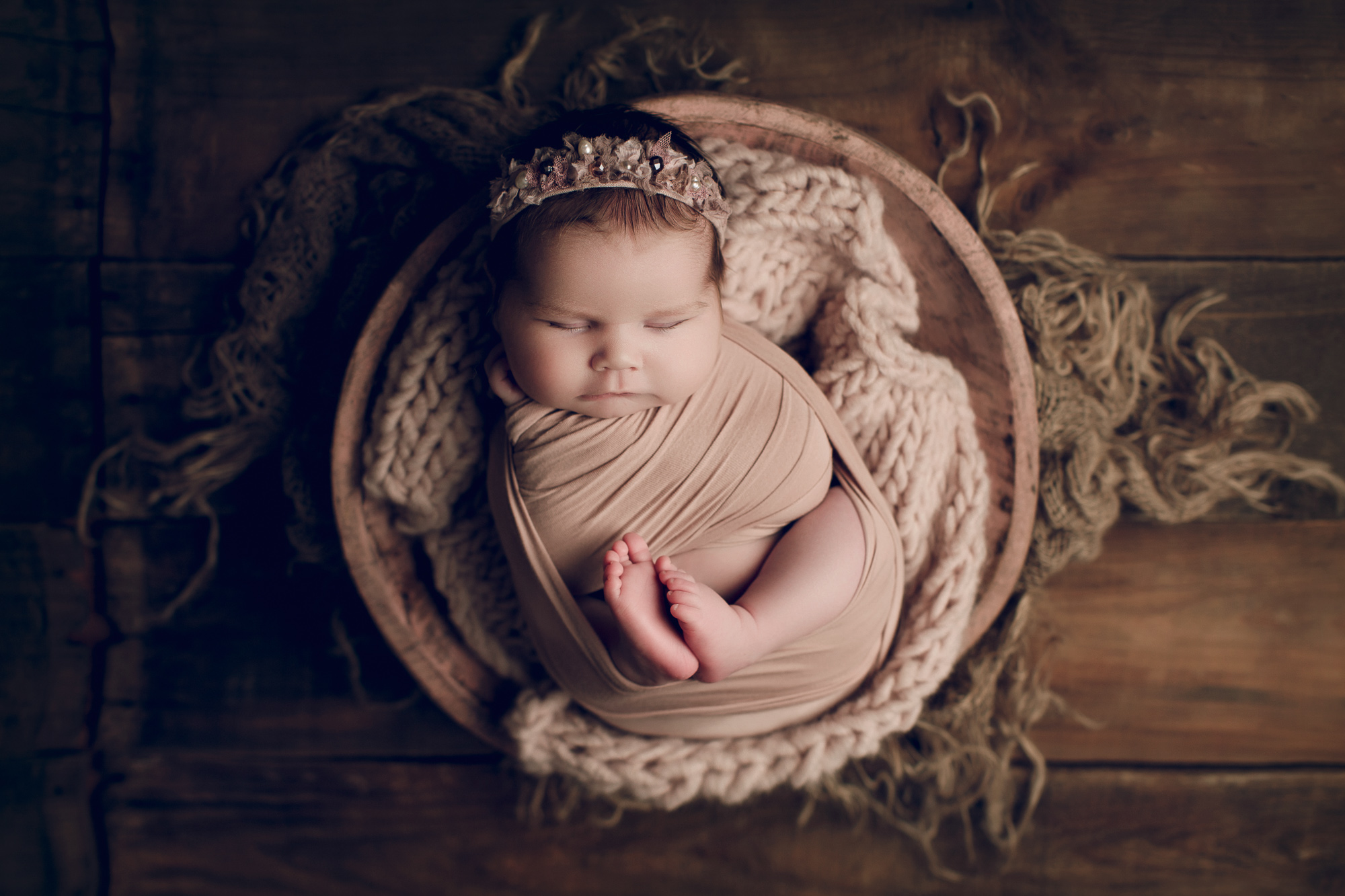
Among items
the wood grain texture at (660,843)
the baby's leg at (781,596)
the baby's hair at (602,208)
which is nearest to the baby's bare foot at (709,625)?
the baby's leg at (781,596)

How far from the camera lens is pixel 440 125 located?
3.17ft

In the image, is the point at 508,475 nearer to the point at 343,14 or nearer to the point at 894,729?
the point at 894,729

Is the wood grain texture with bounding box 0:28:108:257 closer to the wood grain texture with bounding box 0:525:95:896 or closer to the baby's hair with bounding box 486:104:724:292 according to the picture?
the wood grain texture with bounding box 0:525:95:896

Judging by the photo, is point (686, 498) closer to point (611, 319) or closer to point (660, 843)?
point (611, 319)

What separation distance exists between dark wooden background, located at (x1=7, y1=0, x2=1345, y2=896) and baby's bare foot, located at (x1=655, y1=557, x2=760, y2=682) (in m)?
0.52

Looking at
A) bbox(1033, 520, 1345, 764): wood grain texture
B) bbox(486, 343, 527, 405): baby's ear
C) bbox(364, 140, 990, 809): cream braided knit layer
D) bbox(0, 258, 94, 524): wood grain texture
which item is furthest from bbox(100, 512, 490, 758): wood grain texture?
bbox(1033, 520, 1345, 764): wood grain texture

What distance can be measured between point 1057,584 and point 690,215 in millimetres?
814

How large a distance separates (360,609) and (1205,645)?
127cm

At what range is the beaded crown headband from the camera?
2.30 ft

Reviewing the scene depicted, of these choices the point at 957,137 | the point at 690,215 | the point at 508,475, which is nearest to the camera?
the point at 690,215

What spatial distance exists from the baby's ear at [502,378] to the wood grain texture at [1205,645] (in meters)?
0.84

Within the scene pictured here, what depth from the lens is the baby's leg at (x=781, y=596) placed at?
0.72 m

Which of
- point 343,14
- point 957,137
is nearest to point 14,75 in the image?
point 343,14

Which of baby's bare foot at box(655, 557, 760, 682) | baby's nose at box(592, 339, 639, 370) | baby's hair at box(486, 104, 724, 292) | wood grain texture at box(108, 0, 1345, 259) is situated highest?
wood grain texture at box(108, 0, 1345, 259)
